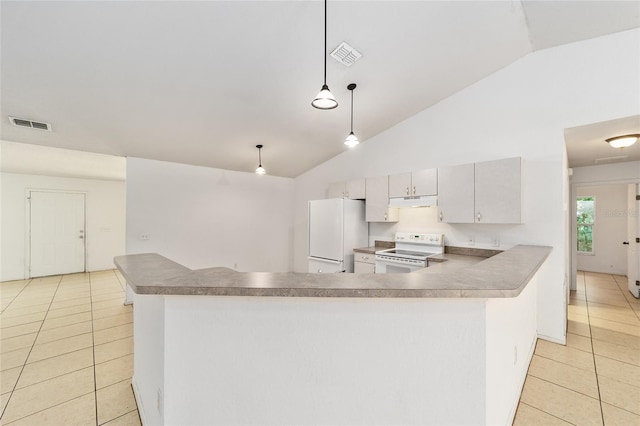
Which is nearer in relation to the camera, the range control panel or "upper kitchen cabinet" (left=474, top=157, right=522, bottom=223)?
"upper kitchen cabinet" (left=474, top=157, right=522, bottom=223)

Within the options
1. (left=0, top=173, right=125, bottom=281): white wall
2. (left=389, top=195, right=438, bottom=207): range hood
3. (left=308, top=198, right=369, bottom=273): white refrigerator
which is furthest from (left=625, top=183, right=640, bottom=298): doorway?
(left=0, top=173, right=125, bottom=281): white wall

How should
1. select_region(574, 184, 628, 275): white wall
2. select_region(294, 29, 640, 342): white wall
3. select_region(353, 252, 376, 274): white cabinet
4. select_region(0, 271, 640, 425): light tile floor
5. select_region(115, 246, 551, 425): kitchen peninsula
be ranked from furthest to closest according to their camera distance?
select_region(574, 184, 628, 275): white wall < select_region(353, 252, 376, 274): white cabinet < select_region(294, 29, 640, 342): white wall < select_region(0, 271, 640, 425): light tile floor < select_region(115, 246, 551, 425): kitchen peninsula

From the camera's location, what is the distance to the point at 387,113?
3963 mm

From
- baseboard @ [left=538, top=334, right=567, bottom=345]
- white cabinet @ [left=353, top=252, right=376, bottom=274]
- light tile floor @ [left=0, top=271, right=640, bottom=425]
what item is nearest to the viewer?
light tile floor @ [left=0, top=271, right=640, bottom=425]

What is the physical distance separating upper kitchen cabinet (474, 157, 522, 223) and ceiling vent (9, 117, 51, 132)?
523cm

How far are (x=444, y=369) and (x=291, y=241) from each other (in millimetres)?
5304

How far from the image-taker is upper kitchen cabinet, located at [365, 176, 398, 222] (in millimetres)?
4211

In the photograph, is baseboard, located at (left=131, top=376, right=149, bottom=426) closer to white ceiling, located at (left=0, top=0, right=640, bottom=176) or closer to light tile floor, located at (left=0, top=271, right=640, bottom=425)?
light tile floor, located at (left=0, top=271, right=640, bottom=425)

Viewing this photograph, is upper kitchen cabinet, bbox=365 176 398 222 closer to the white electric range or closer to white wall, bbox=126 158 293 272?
the white electric range

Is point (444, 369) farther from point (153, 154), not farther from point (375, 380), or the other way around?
point (153, 154)

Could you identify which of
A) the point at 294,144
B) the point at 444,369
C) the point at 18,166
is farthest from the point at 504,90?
the point at 18,166

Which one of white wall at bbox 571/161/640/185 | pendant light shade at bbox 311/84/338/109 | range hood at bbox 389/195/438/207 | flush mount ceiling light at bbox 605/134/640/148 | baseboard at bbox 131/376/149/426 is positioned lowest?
baseboard at bbox 131/376/149/426

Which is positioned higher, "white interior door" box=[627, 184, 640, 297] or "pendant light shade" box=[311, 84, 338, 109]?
"pendant light shade" box=[311, 84, 338, 109]

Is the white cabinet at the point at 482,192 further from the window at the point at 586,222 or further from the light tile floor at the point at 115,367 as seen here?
the window at the point at 586,222
